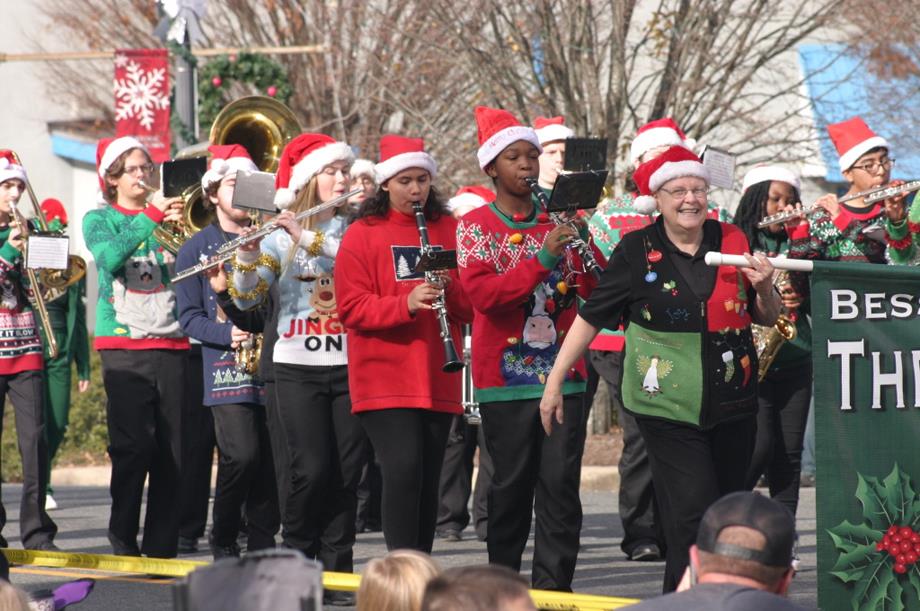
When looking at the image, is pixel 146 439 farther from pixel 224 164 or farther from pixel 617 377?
pixel 617 377

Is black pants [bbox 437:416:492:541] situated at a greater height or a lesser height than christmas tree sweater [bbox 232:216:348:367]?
lesser

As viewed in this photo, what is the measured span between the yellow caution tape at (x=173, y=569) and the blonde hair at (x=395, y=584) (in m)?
1.47

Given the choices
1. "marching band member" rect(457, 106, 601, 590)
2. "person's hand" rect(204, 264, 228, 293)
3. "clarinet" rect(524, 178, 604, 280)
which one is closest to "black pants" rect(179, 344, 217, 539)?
"person's hand" rect(204, 264, 228, 293)

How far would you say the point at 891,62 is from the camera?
1836 cm

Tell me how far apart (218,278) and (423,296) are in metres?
1.93

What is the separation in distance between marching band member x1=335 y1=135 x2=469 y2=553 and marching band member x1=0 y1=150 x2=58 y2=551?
9.80 feet

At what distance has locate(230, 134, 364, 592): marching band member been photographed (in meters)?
8.26

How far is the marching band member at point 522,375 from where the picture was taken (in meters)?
7.57

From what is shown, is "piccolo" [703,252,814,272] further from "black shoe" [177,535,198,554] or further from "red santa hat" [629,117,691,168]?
"black shoe" [177,535,198,554]

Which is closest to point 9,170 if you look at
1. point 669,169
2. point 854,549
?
point 669,169

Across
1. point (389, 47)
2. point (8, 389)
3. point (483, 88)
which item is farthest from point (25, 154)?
point (8, 389)

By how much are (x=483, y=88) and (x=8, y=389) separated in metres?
8.07

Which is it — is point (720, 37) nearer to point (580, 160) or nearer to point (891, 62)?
point (891, 62)

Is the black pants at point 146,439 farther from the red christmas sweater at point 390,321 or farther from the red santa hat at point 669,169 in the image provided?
the red santa hat at point 669,169
